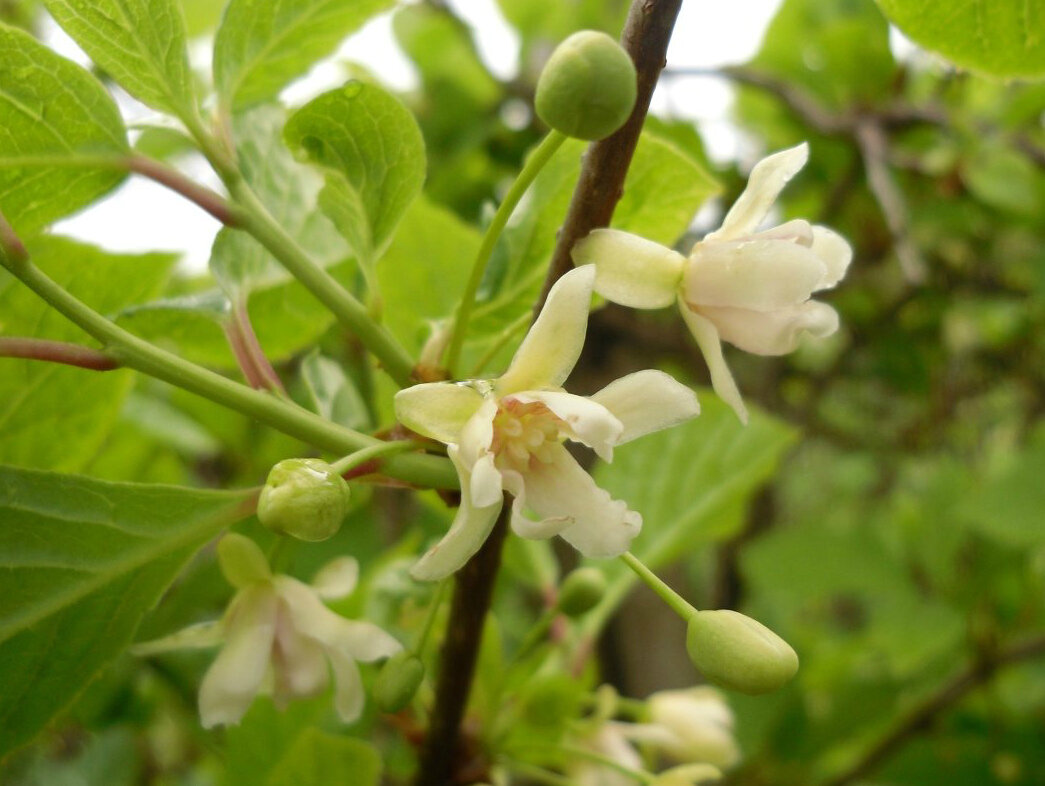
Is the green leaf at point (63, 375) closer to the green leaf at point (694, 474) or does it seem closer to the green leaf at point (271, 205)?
the green leaf at point (271, 205)

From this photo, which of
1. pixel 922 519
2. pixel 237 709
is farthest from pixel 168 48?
pixel 922 519

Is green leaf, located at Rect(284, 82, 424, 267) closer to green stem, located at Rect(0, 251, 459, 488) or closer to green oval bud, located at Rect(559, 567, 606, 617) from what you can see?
green stem, located at Rect(0, 251, 459, 488)

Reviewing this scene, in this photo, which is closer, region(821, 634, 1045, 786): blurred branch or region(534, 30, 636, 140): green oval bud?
region(534, 30, 636, 140): green oval bud

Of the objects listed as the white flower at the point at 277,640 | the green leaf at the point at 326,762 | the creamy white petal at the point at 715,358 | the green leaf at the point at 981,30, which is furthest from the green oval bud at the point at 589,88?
the green leaf at the point at 326,762

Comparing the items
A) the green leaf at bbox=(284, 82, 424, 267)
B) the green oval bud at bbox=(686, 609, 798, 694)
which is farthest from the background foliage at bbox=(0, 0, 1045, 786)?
the green oval bud at bbox=(686, 609, 798, 694)

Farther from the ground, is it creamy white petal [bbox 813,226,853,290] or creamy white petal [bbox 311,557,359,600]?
creamy white petal [bbox 813,226,853,290]

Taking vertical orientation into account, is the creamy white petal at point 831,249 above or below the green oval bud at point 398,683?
above

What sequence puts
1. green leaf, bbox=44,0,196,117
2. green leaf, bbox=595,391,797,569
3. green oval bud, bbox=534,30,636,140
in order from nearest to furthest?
green oval bud, bbox=534,30,636,140 < green leaf, bbox=44,0,196,117 < green leaf, bbox=595,391,797,569

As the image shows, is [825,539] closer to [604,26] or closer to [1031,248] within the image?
[1031,248]
